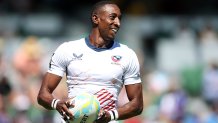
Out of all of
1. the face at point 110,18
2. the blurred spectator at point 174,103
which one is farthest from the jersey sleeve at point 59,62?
the blurred spectator at point 174,103

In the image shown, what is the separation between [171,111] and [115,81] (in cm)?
892

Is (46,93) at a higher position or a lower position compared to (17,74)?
higher

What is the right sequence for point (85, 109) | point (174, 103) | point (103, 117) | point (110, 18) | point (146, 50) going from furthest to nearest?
point (146, 50), point (174, 103), point (110, 18), point (103, 117), point (85, 109)

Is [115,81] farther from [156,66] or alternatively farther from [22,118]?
[156,66]

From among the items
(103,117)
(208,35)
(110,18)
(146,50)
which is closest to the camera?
(103,117)

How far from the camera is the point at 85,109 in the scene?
9219 mm

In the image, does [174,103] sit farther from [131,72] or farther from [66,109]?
[66,109]

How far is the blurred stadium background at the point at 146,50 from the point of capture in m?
18.1

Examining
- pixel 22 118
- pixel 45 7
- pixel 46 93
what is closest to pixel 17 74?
pixel 22 118

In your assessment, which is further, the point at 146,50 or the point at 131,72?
the point at 146,50

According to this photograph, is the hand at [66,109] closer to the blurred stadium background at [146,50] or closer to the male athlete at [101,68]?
the male athlete at [101,68]

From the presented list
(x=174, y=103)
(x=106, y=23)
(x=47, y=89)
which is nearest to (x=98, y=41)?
(x=106, y=23)

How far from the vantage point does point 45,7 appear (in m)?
26.7

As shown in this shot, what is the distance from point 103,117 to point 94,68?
25.2 inches
